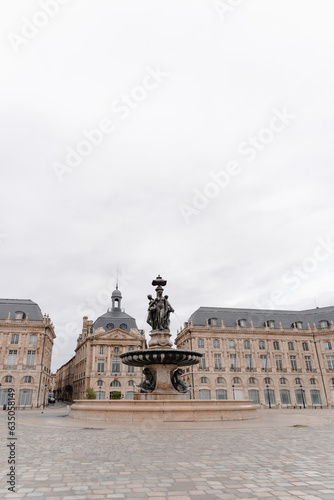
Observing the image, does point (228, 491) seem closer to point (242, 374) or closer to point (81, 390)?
point (242, 374)

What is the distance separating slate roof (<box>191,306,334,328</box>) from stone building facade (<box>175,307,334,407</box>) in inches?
7.0

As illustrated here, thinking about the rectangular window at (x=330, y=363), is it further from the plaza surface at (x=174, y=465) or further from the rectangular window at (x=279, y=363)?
the plaza surface at (x=174, y=465)

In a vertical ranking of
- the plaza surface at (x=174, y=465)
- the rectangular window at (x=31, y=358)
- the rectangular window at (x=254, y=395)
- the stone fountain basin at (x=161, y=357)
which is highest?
the rectangular window at (x=31, y=358)

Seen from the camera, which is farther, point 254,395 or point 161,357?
point 254,395

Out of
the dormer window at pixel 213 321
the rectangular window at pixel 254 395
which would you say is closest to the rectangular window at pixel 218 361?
the dormer window at pixel 213 321

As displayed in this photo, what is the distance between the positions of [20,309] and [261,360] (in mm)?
40137

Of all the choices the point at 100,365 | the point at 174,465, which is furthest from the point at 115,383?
the point at 174,465

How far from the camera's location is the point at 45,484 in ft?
17.8

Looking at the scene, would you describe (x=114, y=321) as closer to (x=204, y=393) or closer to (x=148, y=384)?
(x=204, y=393)

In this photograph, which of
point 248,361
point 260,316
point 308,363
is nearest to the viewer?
point 248,361

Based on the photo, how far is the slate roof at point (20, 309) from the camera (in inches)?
2141

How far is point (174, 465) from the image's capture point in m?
6.70

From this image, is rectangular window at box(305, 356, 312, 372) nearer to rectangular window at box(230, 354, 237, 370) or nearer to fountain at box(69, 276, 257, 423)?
rectangular window at box(230, 354, 237, 370)

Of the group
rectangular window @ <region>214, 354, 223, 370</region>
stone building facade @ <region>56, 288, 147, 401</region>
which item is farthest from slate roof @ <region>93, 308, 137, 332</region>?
rectangular window @ <region>214, 354, 223, 370</region>
